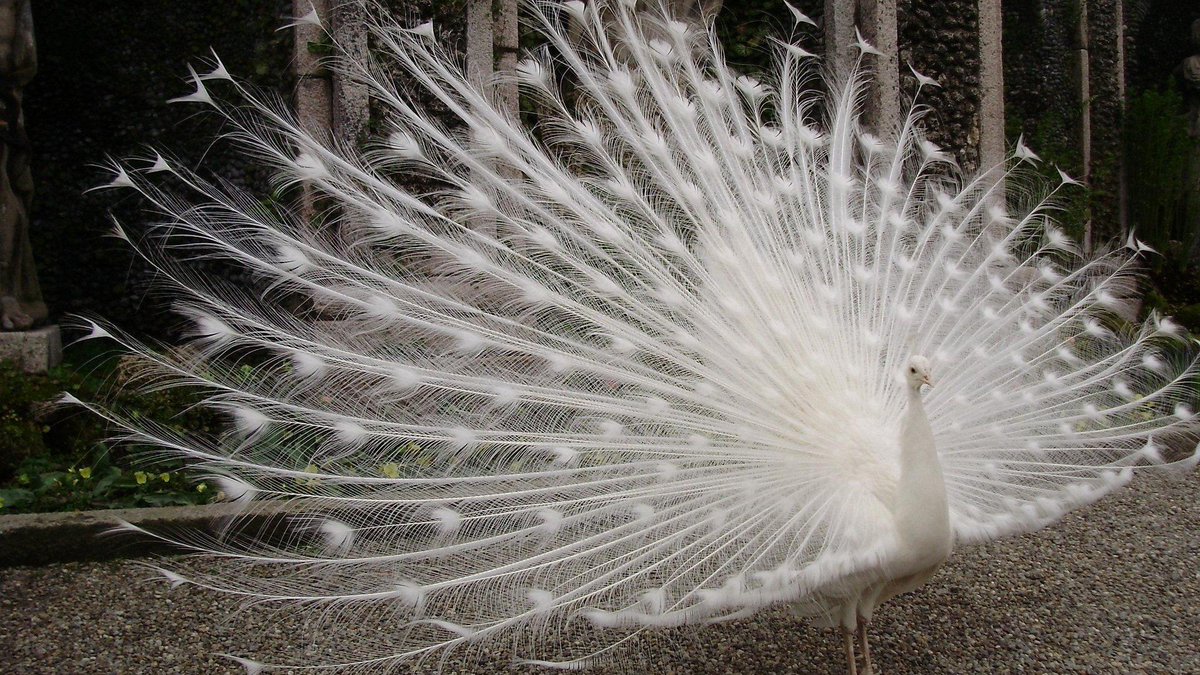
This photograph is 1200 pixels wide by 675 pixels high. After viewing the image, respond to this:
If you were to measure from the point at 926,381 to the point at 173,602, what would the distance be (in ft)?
8.56

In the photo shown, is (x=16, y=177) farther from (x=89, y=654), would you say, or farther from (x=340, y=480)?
(x=340, y=480)

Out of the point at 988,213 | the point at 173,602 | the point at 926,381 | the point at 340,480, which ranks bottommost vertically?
the point at 173,602

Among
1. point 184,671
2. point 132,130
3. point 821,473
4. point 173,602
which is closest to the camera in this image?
point 821,473

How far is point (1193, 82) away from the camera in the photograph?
9.63m

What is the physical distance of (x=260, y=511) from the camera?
3209mm

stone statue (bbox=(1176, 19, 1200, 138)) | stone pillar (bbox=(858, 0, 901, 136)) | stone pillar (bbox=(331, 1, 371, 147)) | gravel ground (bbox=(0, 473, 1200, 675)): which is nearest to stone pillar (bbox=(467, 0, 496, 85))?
stone pillar (bbox=(331, 1, 371, 147))

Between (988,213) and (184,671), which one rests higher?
(988,213)

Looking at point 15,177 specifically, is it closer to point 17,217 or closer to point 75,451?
point 17,217

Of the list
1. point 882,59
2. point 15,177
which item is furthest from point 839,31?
point 15,177

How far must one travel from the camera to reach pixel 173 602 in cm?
308

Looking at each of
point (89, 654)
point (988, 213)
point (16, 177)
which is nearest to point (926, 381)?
point (988, 213)

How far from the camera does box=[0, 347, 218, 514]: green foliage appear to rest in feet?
12.0

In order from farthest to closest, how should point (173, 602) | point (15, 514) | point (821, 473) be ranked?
1. point (15, 514)
2. point (173, 602)
3. point (821, 473)

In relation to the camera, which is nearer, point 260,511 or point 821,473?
point 821,473
